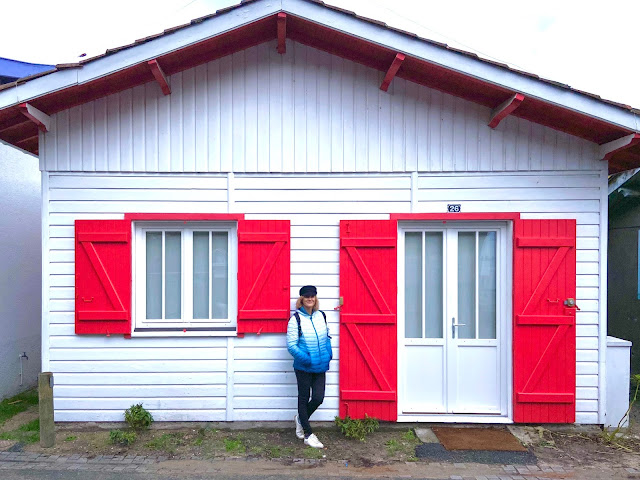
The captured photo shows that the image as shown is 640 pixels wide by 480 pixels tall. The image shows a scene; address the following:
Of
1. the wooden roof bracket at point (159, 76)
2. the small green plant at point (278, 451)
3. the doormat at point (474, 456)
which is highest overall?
the wooden roof bracket at point (159, 76)

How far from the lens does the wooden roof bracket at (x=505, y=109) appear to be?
4.80 metres

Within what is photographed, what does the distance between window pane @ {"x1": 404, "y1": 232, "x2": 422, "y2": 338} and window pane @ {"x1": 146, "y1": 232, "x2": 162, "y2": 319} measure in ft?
10.2

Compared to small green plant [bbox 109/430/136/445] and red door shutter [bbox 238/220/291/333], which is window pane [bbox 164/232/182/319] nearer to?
red door shutter [bbox 238/220/291/333]

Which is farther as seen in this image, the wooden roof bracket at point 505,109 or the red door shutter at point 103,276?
the red door shutter at point 103,276

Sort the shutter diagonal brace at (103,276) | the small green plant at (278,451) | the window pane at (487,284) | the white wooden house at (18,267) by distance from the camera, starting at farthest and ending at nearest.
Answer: the white wooden house at (18,267) → the window pane at (487,284) → the shutter diagonal brace at (103,276) → the small green plant at (278,451)

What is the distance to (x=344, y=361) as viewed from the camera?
17.4 feet

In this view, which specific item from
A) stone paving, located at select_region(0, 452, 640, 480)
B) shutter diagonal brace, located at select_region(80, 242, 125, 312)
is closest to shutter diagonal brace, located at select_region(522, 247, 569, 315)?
stone paving, located at select_region(0, 452, 640, 480)

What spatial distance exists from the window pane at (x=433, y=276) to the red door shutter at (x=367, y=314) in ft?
1.63

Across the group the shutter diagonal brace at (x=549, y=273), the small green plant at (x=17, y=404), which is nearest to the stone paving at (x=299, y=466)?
the small green plant at (x=17, y=404)

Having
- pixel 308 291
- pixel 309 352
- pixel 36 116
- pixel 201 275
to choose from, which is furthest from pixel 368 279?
pixel 36 116

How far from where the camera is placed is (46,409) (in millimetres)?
4719

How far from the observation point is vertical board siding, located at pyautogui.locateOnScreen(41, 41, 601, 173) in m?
5.33

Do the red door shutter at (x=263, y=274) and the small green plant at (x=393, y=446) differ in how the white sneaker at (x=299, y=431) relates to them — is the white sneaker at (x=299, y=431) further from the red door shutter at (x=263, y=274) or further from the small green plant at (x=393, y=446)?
the red door shutter at (x=263, y=274)

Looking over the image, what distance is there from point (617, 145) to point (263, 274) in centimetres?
434
